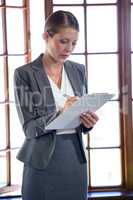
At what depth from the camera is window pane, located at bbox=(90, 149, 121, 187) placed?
105 inches

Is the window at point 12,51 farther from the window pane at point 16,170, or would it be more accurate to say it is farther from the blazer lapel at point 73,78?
the blazer lapel at point 73,78

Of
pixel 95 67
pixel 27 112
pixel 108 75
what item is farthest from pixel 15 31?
pixel 27 112

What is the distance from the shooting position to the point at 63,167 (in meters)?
1.38

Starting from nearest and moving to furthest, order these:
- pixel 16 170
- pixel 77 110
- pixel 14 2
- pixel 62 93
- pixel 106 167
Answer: pixel 77 110, pixel 62 93, pixel 14 2, pixel 16 170, pixel 106 167

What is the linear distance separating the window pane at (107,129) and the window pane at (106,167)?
0.06 metres

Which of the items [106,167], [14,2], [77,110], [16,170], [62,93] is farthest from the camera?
[106,167]

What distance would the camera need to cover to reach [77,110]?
4.33 feet

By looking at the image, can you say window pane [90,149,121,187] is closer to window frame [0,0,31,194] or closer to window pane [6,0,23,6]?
window frame [0,0,31,194]

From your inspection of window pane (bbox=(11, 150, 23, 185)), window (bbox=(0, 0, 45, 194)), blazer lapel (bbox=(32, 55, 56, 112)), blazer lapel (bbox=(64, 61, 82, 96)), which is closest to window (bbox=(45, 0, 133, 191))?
window (bbox=(0, 0, 45, 194))

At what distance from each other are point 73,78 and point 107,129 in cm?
125

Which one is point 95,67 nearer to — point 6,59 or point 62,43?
point 6,59

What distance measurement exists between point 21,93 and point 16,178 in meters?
1.38

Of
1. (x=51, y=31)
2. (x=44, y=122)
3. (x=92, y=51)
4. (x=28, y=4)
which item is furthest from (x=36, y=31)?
(x=44, y=122)

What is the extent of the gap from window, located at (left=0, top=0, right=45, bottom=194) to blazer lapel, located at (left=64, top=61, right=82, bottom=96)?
105cm
